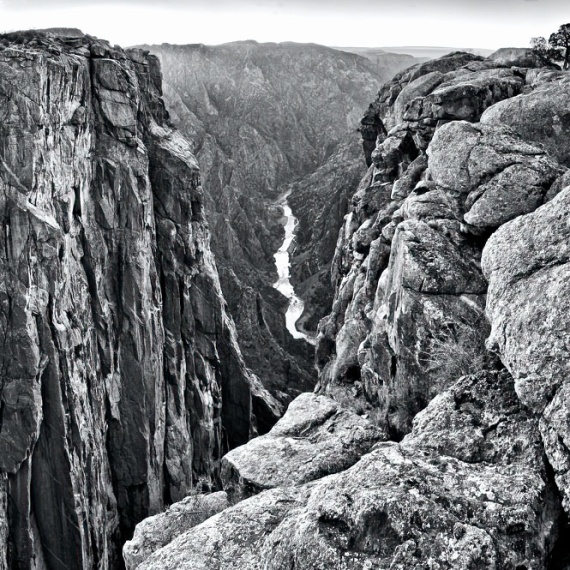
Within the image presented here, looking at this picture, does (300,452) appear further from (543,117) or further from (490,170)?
(543,117)

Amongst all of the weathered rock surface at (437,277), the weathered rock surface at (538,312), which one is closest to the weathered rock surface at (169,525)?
the weathered rock surface at (437,277)

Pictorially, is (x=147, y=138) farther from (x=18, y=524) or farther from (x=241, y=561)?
(x=241, y=561)

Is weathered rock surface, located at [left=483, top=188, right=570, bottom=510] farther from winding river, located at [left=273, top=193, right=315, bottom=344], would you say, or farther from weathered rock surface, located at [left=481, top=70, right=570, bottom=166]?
winding river, located at [left=273, top=193, right=315, bottom=344]

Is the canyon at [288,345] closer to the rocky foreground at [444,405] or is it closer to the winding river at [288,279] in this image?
the rocky foreground at [444,405]

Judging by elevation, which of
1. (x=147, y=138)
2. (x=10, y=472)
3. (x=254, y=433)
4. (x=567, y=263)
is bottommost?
(x=254, y=433)

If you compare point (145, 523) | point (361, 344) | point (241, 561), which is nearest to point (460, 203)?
point (361, 344)
